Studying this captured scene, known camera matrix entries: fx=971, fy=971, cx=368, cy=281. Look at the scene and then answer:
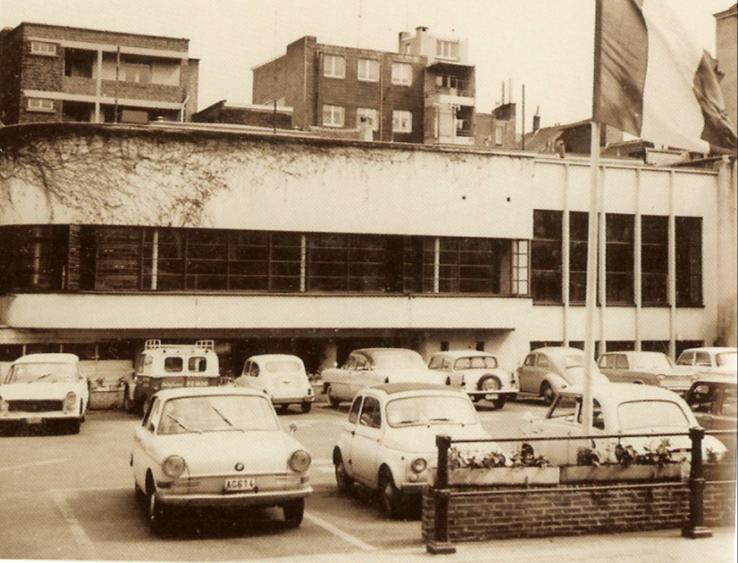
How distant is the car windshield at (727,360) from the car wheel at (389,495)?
3739mm

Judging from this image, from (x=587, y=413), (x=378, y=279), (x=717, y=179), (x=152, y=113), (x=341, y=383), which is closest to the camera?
(x=587, y=413)

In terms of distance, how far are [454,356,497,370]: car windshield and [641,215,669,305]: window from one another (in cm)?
559

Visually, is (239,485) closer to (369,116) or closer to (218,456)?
(218,456)

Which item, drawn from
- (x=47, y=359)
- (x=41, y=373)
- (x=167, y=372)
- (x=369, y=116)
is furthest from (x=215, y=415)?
(x=369, y=116)

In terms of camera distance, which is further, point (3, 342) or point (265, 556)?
point (3, 342)

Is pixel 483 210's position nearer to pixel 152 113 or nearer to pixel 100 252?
pixel 100 252

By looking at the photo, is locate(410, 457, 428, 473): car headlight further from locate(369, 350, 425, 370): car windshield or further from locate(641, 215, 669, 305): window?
locate(369, 350, 425, 370): car windshield

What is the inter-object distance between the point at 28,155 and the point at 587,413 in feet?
50.3

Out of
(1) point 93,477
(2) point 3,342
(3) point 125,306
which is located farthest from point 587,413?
(3) point 125,306

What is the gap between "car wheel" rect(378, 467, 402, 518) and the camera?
9.81 metres

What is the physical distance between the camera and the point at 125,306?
21.9 m

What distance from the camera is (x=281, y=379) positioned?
1978cm

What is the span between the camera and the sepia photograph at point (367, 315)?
9062 mm

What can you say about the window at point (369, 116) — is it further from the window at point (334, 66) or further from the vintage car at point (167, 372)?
the vintage car at point (167, 372)
